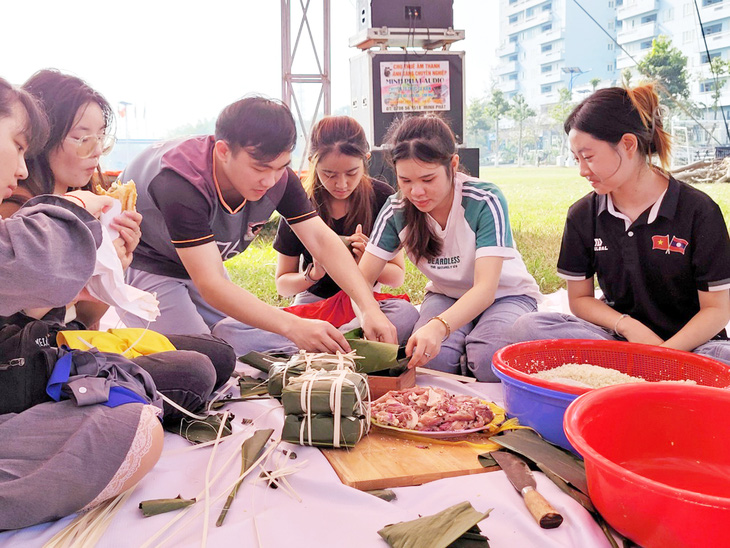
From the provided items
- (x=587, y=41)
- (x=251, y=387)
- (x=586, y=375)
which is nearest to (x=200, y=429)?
(x=251, y=387)

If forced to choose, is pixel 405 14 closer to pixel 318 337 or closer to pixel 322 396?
pixel 318 337

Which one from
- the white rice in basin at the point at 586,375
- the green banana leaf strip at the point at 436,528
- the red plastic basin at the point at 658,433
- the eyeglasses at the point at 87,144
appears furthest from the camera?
the eyeglasses at the point at 87,144

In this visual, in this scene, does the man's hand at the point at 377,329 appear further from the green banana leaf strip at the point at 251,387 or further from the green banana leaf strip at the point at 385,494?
the green banana leaf strip at the point at 385,494

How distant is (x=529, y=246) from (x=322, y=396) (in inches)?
164

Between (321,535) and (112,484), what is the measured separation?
45cm

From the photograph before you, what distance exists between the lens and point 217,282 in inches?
80.3

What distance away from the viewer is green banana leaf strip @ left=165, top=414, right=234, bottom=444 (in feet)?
5.64

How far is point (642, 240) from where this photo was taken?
6.93 ft

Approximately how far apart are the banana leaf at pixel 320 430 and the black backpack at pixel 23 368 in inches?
22.6

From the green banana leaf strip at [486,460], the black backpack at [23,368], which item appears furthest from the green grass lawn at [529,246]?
the black backpack at [23,368]

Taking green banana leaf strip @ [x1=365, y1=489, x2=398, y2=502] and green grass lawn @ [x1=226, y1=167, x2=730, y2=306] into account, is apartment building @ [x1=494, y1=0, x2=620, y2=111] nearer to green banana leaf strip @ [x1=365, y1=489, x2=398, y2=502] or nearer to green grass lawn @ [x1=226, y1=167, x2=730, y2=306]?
green grass lawn @ [x1=226, y1=167, x2=730, y2=306]

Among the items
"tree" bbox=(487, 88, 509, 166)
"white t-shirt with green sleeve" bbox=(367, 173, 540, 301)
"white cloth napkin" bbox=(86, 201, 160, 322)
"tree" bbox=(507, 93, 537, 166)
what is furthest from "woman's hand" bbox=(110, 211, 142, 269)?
"tree" bbox=(507, 93, 537, 166)

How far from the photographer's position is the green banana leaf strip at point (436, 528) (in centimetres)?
117

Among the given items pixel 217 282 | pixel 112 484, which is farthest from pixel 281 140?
pixel 112 484
